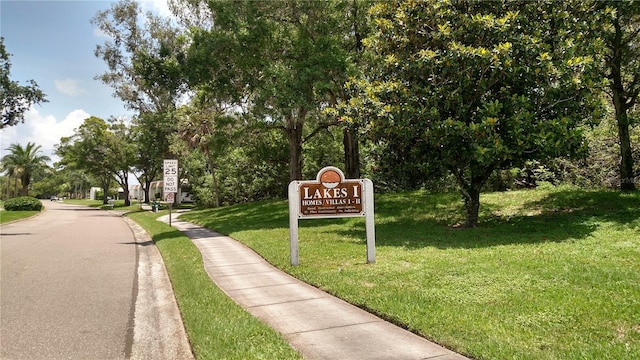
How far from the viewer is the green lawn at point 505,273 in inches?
183

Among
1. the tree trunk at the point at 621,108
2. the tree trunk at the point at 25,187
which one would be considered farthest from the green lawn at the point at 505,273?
the tree trunk at the point at 25,187

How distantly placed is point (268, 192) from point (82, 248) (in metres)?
24.8

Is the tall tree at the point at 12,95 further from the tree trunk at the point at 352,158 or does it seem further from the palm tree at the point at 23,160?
the palm tree at the point at 23,160

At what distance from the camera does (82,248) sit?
14.7 m

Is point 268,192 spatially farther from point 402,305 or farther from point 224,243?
point 402,305

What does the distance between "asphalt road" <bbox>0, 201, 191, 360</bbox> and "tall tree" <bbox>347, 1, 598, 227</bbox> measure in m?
7.94

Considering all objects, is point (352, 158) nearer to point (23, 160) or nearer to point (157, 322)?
point (157, 322)

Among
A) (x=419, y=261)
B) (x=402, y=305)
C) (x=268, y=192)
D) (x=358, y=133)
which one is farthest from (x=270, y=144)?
(x=402, y=305)

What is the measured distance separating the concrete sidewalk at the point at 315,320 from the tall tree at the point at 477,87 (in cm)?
620

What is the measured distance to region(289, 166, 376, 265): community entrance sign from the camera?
9.43m

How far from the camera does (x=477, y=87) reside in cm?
1241

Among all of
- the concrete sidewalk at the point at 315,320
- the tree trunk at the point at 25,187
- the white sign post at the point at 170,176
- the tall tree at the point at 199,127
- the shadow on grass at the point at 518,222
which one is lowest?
the concrete sidewalk at the point at 315,320

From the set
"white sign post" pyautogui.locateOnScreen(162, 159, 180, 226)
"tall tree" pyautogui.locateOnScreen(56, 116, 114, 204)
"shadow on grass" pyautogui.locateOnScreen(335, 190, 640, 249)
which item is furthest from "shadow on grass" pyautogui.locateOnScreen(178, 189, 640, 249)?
"tall tree" pyautogui.locateOnScreen(56, 116, 114, 204)

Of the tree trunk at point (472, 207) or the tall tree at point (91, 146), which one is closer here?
the tree trunk at point (472, 207)
